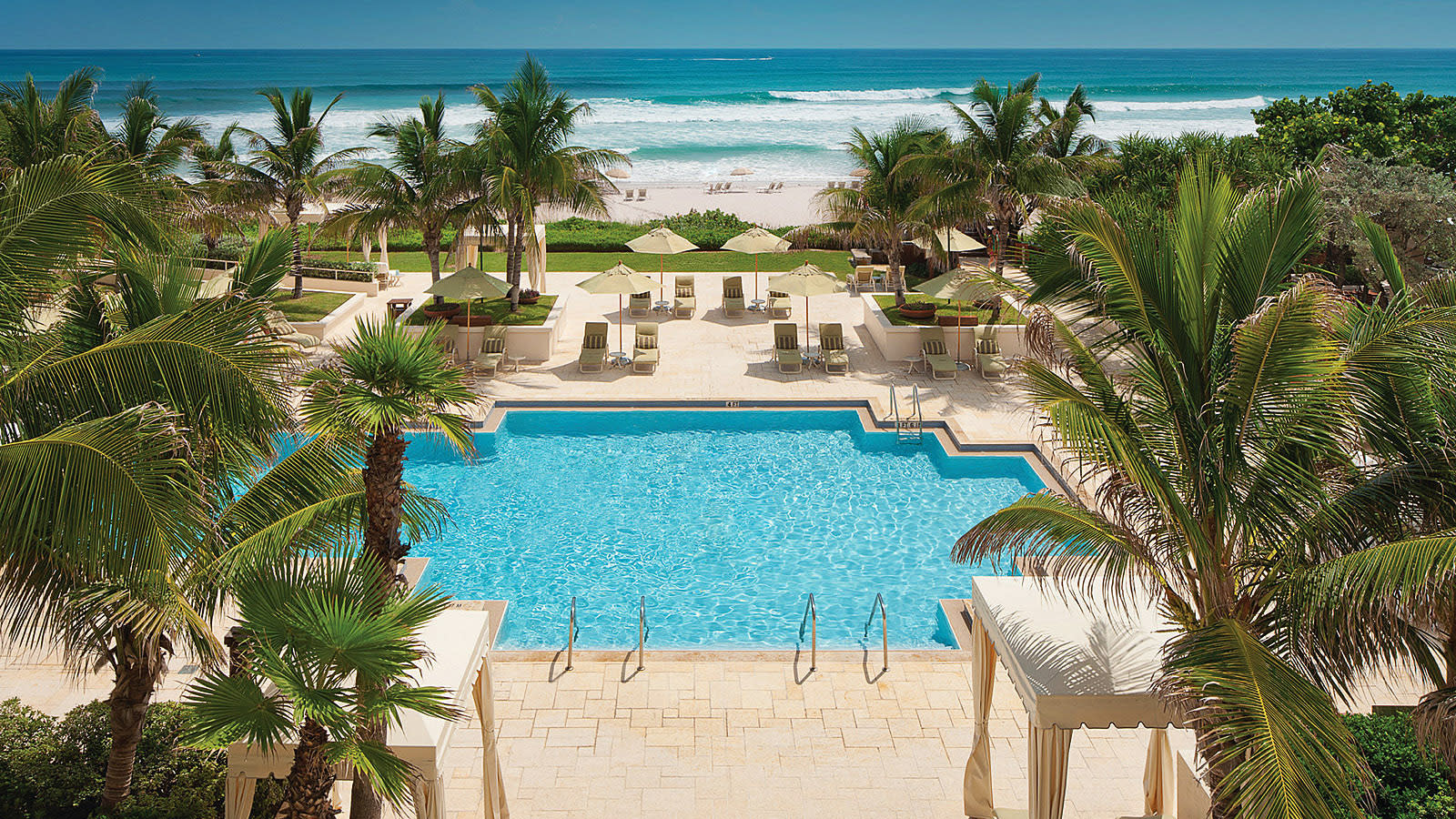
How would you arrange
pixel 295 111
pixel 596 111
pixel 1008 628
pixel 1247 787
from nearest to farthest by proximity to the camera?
pixel 1247 787 → pixel 1008 628 → pixel 295 111 → pixel 596 111

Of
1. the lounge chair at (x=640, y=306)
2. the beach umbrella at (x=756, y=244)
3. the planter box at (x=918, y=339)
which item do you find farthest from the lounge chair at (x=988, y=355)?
the lounge chair at (x=640, y=306)

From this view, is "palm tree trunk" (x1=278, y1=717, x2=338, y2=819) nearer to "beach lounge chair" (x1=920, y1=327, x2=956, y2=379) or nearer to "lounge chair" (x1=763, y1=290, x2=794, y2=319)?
"beach lounge chair" (x1=920, y1=327, x2=956, y2=379)

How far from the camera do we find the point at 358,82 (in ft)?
363

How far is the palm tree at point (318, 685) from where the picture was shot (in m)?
4.94

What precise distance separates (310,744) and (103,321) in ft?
9.37

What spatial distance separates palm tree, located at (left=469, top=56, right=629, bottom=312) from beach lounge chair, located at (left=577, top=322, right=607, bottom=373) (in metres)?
2.01

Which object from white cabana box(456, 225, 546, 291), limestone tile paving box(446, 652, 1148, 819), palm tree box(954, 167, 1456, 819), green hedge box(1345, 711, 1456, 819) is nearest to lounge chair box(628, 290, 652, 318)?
white cabana box(456, 225, 546, 291)

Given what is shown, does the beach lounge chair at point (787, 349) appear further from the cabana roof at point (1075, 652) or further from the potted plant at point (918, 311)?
the cabana roof at point (1075, 652)

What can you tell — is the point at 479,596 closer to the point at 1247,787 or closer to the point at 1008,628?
the point at 1008,628

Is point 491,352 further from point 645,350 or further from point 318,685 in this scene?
point 318,685

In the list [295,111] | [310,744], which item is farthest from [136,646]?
[295,111]

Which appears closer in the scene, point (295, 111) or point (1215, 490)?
point (1215, 490)

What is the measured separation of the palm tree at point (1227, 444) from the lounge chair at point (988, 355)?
12.9 meters

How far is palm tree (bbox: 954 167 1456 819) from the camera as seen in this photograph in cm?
526
